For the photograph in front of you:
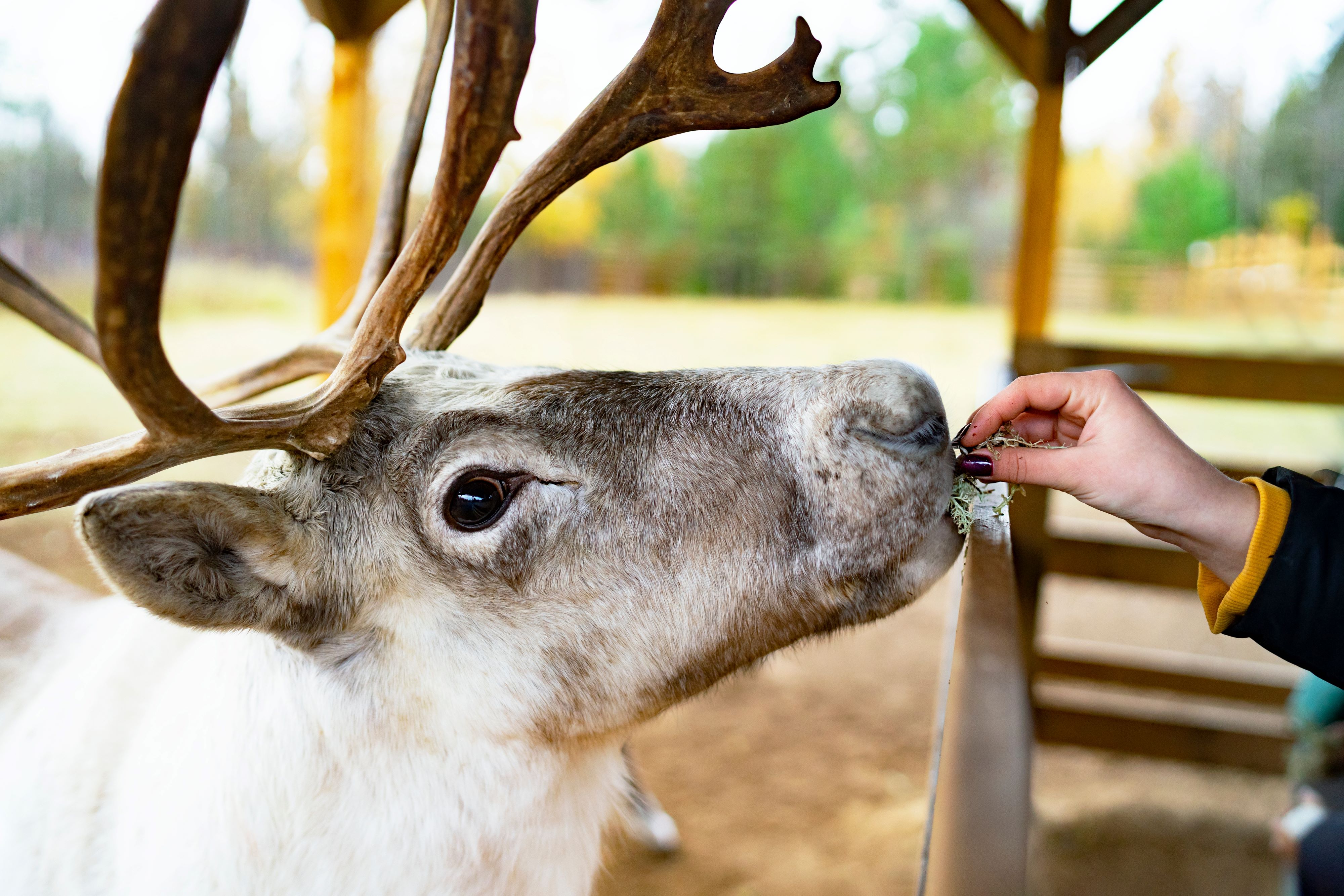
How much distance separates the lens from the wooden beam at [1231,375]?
3928mm

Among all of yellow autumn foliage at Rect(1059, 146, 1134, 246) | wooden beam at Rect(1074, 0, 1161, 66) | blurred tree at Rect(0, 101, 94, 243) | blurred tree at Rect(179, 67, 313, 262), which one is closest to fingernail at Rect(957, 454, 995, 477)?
wooden beam at Rect(1074, 0, 1161, 66)

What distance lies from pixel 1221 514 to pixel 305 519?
4.61ft

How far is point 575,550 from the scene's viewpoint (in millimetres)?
1467

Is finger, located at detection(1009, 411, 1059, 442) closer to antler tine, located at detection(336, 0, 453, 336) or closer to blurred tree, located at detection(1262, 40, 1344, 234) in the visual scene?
antler tine, located at detection(336, 0, 453, 336)

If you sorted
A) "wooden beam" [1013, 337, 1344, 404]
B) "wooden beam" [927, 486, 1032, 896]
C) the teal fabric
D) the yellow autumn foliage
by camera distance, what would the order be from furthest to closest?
1. the yellow autumn foliage
2. "wooden beam" [1013, 337, 1344, 404]
3. the teal fabric
4. "wooden beam" [927, 486, 1032, 896]

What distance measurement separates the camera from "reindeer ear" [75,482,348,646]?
1.18 meters

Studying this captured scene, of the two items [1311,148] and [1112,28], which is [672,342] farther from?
[1311,148]

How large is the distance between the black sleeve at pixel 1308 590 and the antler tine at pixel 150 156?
1518 mm

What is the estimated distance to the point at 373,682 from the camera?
1.46 meters

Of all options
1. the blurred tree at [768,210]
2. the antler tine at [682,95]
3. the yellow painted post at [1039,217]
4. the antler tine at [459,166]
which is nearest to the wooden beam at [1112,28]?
the yellow painted post at [1039,217]

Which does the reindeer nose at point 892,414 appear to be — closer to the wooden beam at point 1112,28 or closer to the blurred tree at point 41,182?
the wooden beam at point 1112,28

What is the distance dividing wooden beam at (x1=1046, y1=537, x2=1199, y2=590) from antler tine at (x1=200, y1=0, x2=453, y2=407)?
3097mm

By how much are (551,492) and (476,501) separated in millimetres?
123

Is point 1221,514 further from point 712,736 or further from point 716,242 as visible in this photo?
point 716,242
